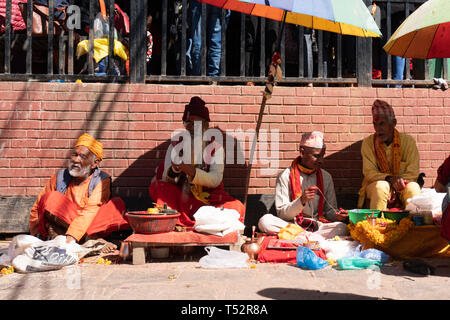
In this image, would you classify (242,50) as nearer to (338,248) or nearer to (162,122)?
(162,122)

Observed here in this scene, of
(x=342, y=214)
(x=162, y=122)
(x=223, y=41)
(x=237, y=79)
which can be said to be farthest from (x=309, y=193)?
(x=223, y=41)

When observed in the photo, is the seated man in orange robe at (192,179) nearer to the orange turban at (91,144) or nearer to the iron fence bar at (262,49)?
the orange turban at (91,144)

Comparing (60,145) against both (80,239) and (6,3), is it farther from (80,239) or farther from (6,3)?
(6,3)

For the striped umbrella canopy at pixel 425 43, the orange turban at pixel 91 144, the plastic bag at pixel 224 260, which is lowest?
the plastic bag at pixel 224 260

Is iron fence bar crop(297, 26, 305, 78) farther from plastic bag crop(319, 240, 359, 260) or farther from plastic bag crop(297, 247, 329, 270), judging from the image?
plastic bag crop(297, 247, 329, 270)

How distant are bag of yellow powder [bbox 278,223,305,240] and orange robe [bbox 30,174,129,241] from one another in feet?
5.67

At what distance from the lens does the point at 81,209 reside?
18.0 ft

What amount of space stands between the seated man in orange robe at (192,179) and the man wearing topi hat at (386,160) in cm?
149

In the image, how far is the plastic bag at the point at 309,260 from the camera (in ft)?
14.4

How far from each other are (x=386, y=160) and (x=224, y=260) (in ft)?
7.75

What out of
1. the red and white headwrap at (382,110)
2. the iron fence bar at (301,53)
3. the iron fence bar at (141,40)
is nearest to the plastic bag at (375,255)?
the red and white headwrap at (382,110)

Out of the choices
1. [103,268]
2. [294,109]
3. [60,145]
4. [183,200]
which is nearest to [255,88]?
[294,109]

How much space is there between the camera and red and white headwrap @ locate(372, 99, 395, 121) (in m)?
5.85

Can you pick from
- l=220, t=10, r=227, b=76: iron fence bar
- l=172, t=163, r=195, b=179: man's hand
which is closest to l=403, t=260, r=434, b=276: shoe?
l=172, t=163, r=195, b=179: man's hand
